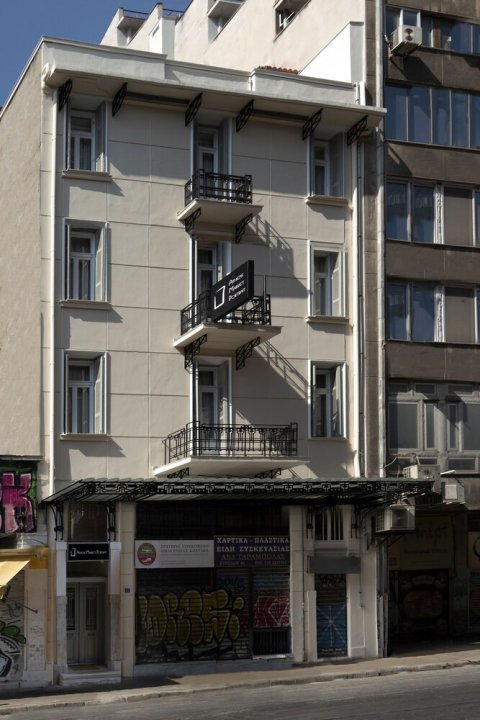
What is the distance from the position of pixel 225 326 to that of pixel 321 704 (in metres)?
9.66

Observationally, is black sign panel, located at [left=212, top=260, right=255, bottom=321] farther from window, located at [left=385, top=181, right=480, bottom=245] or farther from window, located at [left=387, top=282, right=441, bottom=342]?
window, located at [left=385, top=181, right=480, bottom=245]

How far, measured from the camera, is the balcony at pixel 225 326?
98.5 ft

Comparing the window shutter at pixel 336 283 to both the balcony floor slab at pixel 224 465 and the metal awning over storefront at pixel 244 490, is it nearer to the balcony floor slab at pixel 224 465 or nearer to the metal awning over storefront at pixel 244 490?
the balcony floor slab at pixel 224 465

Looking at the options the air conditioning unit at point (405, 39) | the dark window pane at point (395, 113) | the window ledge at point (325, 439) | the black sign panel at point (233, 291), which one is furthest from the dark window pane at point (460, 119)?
the black sign panel at point (233, 291)

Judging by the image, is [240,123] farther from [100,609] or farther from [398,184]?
[100,609]

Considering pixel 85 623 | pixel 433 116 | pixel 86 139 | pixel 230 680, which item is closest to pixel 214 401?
pixel 85 623

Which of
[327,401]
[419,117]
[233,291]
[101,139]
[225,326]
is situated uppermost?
[419,117]

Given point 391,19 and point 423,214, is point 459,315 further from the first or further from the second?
point 391,19

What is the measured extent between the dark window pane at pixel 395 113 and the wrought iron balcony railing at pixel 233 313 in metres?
6.49

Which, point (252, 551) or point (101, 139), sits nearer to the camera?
point (252, 551)

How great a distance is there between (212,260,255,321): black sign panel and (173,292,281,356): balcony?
38 centimetres

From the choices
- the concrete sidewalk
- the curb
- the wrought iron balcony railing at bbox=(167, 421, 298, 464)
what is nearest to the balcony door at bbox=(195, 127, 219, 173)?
the wrought iron balcony railing at bbox=(167, 421, 298, 464)

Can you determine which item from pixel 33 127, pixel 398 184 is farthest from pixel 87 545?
pixel 398 184

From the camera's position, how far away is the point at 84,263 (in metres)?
31.3
